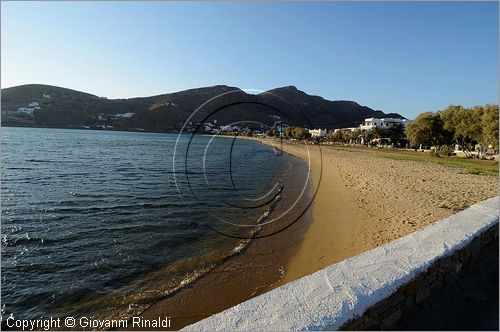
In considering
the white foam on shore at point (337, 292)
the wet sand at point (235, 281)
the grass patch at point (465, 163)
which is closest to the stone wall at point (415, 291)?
the white foam on shore at point (337, 292)

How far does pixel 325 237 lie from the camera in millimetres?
11625

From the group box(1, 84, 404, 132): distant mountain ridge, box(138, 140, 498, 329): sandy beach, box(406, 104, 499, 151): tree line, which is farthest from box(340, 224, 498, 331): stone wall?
box(1, 84, 404, 132): distant mountain ridge

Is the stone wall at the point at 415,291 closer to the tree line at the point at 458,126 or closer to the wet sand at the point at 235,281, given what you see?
the wet sand at the point at 235,281

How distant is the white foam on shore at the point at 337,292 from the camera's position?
3082mm

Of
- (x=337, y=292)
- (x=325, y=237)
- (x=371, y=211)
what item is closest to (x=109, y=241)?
(x=325, y=237)

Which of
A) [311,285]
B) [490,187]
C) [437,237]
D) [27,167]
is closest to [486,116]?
[490,187]

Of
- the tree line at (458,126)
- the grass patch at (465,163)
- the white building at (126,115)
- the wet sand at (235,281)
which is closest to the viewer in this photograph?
the wet sand at (235,281)

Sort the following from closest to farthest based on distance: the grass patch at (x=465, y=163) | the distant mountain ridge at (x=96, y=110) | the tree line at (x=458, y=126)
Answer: the grass patch at (x=465, y=163) → the tree line at (x=458, y=126) → the distant mountain ridge at (x=96, y=110)

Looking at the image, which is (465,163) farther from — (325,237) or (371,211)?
(325,237)

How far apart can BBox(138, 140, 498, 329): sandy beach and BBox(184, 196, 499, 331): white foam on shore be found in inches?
139

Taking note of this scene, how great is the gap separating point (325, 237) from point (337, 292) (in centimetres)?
826

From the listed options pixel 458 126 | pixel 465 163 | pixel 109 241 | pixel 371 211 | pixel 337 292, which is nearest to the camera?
pixel 337 292

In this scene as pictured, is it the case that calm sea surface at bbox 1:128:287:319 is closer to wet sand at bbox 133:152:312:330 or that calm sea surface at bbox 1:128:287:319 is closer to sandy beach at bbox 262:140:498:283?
wet sand at bbox 133:152:312:330

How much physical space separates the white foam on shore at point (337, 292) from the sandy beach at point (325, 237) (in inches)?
139
